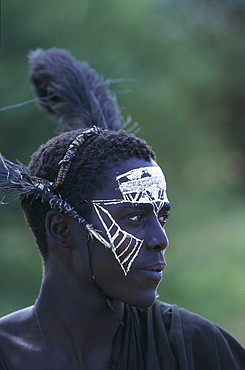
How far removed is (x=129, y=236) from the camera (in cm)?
279

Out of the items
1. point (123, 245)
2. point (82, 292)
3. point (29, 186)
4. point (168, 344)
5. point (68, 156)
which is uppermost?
point (68, 156)

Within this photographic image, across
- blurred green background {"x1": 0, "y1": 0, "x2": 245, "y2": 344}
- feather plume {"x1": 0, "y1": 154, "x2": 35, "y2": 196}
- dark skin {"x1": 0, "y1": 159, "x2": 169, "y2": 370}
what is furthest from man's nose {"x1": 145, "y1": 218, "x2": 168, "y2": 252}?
blurred green background {"x1": 0, "y1": 0, "x2": 245, "y2": 344}

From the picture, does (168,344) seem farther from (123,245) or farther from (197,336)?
(123,245)

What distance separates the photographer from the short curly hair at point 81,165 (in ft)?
9.41

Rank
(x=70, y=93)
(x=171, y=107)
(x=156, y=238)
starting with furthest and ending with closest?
1. (x=171, y=107)
2. (x=70, y=93)
3. (x=156, y=238)

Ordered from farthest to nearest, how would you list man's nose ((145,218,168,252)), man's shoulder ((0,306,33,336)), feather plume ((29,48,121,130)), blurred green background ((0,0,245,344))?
blurred green background ((0,0,245,344))
feather plume ((29,48,121,130))
man's shoulder ((0,306,33,336))
man's nose ((145,218,168,252))

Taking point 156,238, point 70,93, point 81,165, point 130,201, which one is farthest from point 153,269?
point 70,93

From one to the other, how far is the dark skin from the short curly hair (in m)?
0.04

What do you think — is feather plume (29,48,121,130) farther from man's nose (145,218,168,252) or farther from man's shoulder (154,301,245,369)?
man's shoulder (154,301,245,369)

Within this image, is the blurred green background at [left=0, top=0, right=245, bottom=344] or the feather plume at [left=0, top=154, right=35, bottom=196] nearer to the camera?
the feather plume at [left=0, top=154, right=35, bottom=196]

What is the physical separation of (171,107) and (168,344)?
7.76m

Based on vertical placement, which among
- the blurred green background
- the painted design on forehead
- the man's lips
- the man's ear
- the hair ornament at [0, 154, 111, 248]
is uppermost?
the blurred green background

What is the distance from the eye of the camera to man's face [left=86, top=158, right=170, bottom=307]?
2.78 m

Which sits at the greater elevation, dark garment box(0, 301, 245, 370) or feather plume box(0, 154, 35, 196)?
feather plume box(0, 154, 35, 196)
